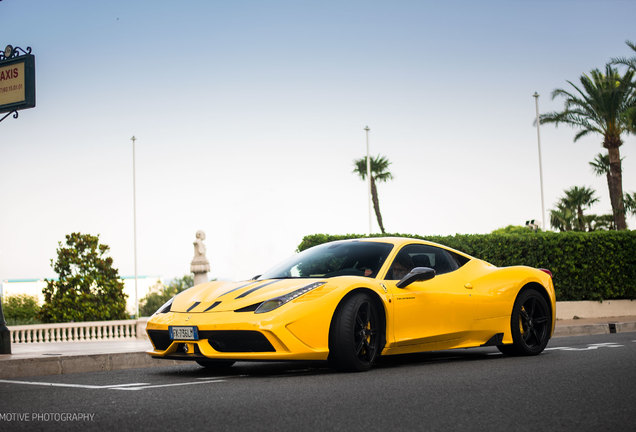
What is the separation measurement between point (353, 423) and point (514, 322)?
196 inches

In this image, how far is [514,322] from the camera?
895cm

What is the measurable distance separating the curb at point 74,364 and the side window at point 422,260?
3481 mm

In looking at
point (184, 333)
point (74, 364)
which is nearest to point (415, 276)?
point (184, 333)

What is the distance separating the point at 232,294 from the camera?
716cm

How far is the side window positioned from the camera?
807 centimetres

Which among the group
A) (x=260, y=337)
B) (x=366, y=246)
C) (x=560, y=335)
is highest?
(x=366, y=246)

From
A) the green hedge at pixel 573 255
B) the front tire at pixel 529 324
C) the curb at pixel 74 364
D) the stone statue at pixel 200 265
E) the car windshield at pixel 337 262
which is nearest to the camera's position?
the car windshield at pixel 337 262

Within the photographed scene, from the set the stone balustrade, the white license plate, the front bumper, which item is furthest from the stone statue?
the front bumper

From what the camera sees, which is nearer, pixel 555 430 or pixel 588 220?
pixel 555 430

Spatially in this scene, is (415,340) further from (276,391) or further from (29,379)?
(29,379)

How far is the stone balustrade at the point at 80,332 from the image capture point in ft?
78.9

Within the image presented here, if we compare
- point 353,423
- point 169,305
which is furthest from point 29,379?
point 353,423

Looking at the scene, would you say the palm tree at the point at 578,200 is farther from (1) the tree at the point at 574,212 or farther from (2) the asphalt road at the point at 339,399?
(2) the asphalt road at the point at 339,399

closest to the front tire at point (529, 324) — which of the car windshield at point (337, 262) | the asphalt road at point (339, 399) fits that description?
the asphalt road at point (339, 399)
